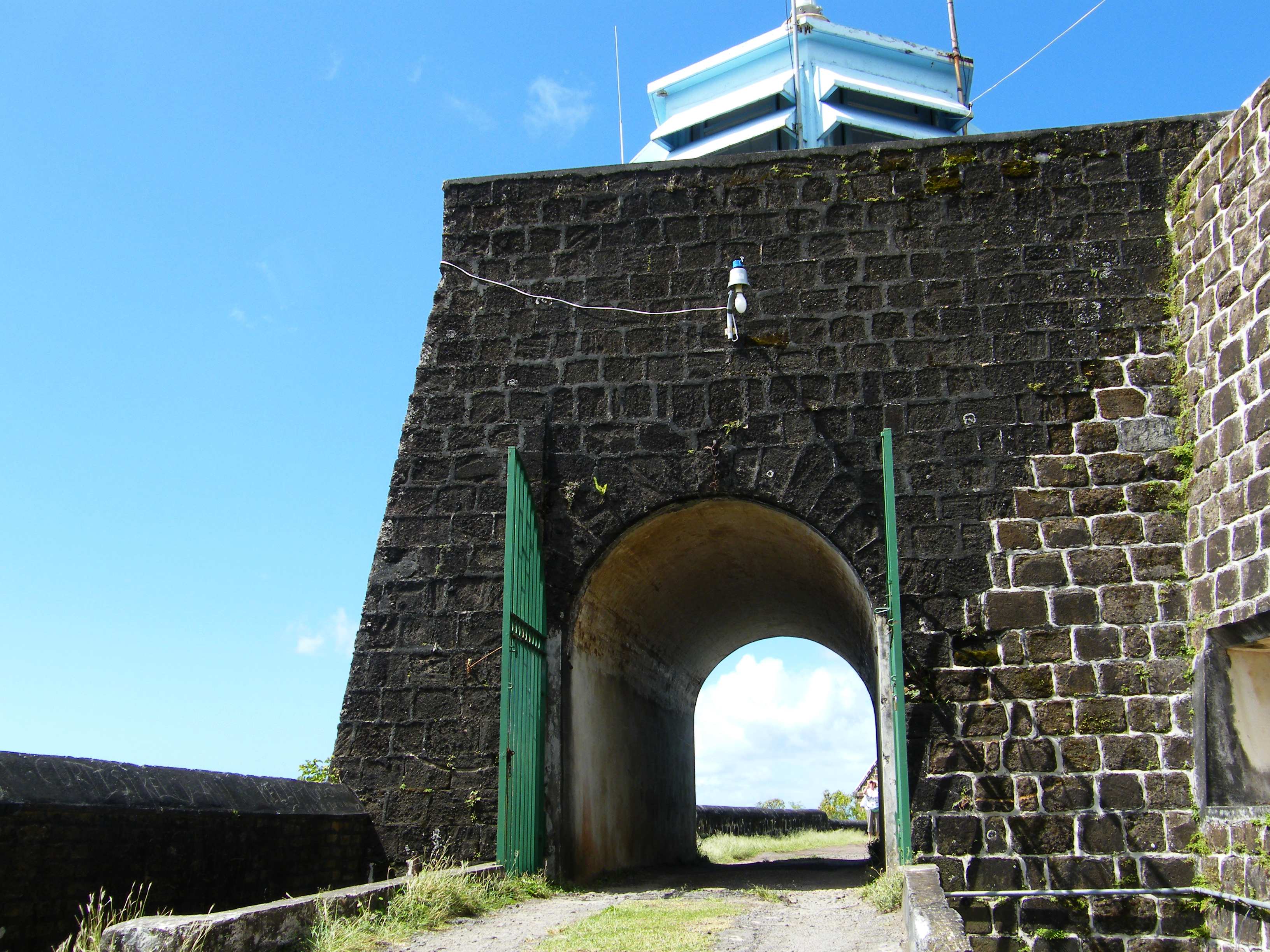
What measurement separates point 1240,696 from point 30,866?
6.86 m

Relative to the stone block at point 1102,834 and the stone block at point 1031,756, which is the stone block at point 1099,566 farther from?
the stone block at point 1102,834

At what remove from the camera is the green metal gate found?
747cm

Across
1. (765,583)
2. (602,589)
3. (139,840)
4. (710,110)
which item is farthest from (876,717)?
(710,110)

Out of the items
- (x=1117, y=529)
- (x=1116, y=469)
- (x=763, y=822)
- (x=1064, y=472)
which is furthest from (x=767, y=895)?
(x=763, y=822)

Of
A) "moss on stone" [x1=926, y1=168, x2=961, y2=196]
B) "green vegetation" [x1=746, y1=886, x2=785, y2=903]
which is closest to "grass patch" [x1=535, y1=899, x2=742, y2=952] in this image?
"green vegetation" [x1=746, y1=886, x2=785, y2=903]

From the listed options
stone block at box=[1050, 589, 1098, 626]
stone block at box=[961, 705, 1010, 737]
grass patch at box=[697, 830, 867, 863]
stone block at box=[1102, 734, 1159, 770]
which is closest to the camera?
stone block at box=[1102, 734, 1159, 770]

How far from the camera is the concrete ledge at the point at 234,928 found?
409 cm

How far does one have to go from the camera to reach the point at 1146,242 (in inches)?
334

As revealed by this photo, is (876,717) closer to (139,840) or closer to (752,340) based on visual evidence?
(752,340)

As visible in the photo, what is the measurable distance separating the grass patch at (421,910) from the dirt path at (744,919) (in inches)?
3.9

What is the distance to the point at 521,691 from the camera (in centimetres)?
794

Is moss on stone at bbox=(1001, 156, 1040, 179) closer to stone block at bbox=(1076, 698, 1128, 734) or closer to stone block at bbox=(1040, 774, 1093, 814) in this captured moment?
stone block at bbox=(1076, 698, 1128, 734)

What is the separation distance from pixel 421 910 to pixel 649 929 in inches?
47.9

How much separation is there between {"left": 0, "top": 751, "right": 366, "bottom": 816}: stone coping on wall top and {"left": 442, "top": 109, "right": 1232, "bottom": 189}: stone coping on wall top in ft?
16.8
